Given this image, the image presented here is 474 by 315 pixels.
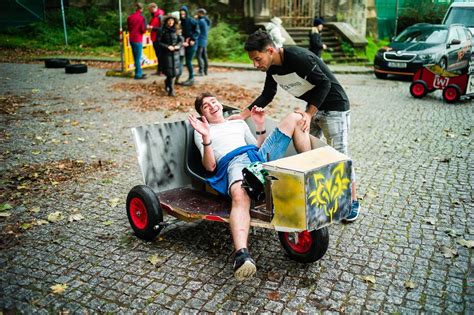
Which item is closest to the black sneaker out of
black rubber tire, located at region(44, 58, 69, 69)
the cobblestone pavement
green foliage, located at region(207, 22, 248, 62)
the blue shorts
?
the cobblestone pavement

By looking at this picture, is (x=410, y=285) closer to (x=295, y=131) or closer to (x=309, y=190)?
(x=309, y=190)

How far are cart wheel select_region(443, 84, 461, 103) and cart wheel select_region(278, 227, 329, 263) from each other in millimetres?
8305

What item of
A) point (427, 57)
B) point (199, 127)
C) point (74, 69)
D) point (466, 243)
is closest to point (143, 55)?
point (74, 69)

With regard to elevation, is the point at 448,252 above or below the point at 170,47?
below

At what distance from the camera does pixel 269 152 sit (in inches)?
156

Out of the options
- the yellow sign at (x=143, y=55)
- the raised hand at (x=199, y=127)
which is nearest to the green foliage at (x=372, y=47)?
the yellow sign at (x=143, y=55)

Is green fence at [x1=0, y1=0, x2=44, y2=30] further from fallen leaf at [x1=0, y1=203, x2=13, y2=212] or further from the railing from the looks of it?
fallen leaf at [x1=0, y1=203, x2=13, y2=212]

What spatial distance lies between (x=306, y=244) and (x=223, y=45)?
1703 cm

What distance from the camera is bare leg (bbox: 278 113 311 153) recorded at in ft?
12.7

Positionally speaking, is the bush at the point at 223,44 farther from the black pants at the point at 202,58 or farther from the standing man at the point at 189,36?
the standing man at the point at 189,36

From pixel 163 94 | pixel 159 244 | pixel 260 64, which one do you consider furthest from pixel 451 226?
pixel 163 94

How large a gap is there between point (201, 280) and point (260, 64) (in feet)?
6.20

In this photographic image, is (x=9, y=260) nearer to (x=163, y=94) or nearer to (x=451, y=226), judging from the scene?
(x=451, y=226)

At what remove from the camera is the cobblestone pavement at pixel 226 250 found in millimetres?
3246
